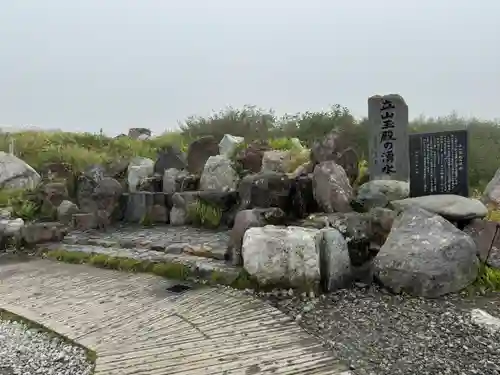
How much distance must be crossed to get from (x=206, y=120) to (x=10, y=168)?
18.7 ft

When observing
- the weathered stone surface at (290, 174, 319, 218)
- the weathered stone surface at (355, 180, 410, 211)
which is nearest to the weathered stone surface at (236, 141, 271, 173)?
the weathered stone surface at (290, 174, 319, 218)

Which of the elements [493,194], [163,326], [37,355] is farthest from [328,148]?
[37,355]

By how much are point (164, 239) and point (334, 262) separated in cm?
259

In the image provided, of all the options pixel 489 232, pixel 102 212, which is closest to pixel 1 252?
pixel 102 212

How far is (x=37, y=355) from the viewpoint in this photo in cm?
296

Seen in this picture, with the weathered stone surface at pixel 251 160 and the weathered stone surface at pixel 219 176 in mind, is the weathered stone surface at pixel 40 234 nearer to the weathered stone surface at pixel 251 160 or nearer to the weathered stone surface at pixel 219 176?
the weathered stone surface at pixel 219 176

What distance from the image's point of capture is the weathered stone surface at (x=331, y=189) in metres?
5.32

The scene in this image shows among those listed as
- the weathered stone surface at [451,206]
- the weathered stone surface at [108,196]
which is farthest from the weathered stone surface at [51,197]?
the weathered stone surface at [451,206]

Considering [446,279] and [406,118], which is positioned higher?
[406,118]

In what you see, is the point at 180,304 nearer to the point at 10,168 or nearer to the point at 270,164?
the point at 270,164

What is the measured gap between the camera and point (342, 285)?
3.89 metres

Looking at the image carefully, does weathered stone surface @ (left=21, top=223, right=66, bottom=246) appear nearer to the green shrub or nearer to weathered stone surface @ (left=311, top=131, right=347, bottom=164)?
the green shrub

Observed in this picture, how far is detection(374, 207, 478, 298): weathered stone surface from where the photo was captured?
3.62 meters

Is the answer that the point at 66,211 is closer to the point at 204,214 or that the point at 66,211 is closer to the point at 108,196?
the point at 108,196
